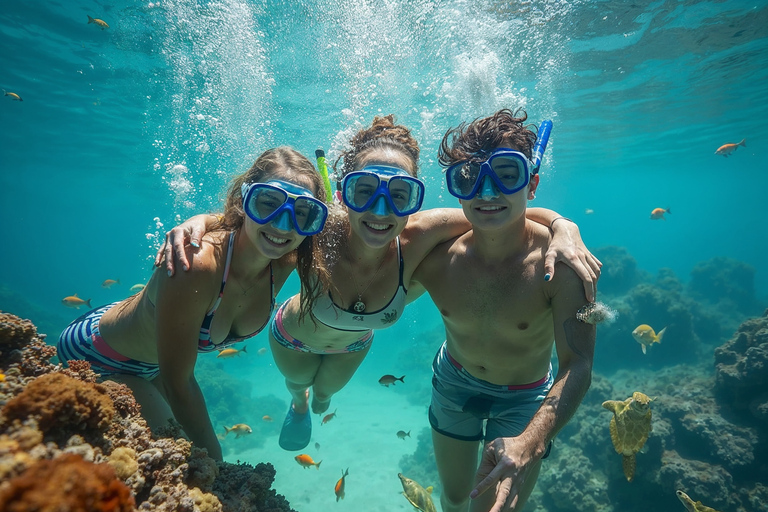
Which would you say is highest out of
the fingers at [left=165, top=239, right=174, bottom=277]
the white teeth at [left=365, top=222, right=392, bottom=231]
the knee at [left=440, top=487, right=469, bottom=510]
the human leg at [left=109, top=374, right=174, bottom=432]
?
the fingers at [left=165, top=239, right=174, bottom=277]

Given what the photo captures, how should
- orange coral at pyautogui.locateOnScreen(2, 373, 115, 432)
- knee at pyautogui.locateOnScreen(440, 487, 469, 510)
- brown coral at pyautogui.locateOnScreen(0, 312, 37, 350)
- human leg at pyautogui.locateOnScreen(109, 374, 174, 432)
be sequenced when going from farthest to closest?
knee at pyautogui.locateOnScreen(440, 487, 469, 510) < human leg at pyautogui.locateOnScreen(109, 374, 174, 432) < brown coral at pyautogui.locateOnScreen(0, 312, 37, 350) < orange coral at pyautogui.locateOnScreen(2, 373, 115, 432)

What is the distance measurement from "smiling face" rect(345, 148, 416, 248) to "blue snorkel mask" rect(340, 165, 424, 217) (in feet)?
0.08

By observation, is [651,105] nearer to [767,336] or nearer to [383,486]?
[767,336]

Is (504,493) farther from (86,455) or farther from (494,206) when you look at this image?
(494,206)

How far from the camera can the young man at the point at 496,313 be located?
120 inches

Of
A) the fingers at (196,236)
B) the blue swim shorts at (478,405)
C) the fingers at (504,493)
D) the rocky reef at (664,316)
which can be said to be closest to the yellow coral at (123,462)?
the fingers at (196,236)

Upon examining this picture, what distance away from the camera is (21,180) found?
39.8m

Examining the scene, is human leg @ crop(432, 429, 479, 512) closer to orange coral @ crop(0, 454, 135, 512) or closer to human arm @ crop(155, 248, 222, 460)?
→ human arm @ crop(155, 248, 222, 460)

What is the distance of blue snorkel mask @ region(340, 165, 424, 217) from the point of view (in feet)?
10.8

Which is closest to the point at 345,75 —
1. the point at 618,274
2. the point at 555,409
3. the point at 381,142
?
the point at 381,142

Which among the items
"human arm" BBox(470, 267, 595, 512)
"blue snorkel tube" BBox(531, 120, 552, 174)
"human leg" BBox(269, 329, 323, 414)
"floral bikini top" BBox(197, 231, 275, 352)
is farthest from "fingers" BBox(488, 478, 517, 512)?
"human leg" BBox(269, 329, 323, 414)

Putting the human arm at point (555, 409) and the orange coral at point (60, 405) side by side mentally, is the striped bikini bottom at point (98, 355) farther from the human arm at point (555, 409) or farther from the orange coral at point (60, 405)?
the human arm at point (555, 409)

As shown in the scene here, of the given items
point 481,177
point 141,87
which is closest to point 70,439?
point 481,177

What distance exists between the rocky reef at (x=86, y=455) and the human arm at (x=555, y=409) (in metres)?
1.51
